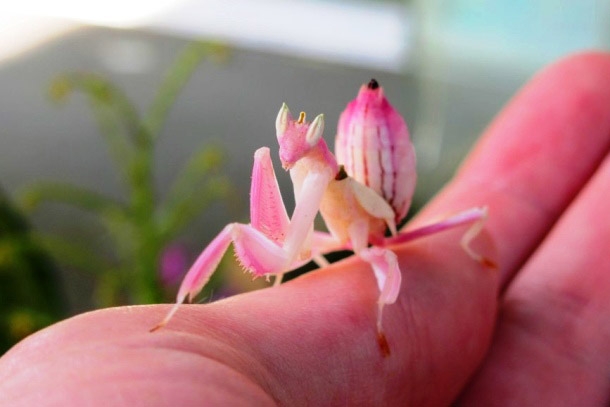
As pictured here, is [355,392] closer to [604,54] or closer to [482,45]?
[604,54]

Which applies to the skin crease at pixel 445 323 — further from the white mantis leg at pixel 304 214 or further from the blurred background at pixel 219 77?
the blurred background at pixel 219 77

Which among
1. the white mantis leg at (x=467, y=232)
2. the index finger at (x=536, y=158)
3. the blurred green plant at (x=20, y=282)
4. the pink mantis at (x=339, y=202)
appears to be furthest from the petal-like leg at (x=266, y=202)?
the blurred green plant at (x=20, y=282)

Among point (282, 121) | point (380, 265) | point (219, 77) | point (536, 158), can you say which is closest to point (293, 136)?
point (282, 121)

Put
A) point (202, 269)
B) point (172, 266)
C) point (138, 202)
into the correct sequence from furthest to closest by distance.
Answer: point (172, 266) < point (138, 202) < point (202, 269)

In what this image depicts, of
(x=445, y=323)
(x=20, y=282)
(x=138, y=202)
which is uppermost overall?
(x=445, y=323)

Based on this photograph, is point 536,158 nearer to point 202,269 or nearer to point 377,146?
point 377,146

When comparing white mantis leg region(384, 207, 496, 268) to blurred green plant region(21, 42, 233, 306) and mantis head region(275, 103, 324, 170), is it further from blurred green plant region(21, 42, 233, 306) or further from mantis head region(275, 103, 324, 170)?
blurred green plant region(21, 42, 233, 306)
